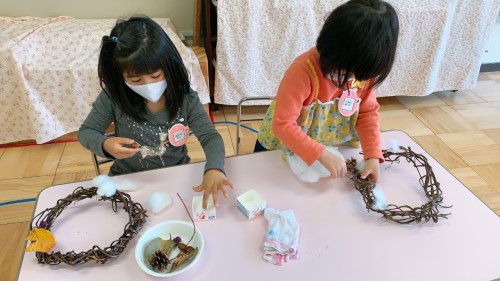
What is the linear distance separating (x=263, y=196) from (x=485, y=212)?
501mm

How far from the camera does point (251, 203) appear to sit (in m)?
0.84

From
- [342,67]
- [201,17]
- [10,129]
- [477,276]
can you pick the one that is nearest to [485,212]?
[477,276]

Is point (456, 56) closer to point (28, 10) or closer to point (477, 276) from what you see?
point (477, 276)

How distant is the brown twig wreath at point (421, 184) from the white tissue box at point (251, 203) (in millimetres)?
241

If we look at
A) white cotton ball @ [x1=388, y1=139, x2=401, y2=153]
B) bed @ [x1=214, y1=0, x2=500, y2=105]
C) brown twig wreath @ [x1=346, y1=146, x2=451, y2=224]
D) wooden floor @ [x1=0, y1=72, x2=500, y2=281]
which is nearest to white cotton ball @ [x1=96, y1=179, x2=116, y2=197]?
brown twig wreath @ [x1=346, y1=146, x2=451, y2=224]

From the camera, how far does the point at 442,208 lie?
34.3 inches

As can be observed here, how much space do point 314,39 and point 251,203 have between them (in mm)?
1615

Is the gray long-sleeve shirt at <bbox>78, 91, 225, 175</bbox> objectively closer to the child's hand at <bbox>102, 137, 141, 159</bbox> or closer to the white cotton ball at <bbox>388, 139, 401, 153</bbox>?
the child's hand at <bbox>102, 137, 141, 159</bbox>

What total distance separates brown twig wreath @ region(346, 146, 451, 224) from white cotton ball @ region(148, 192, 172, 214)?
449 millimetres

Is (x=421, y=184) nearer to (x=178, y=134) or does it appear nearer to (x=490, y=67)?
(x=178, y=134)

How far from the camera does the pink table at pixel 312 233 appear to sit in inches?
28.2

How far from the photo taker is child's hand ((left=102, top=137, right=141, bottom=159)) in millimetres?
926

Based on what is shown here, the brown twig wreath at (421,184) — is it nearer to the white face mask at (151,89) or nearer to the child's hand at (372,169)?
the child's hand at (372,169)

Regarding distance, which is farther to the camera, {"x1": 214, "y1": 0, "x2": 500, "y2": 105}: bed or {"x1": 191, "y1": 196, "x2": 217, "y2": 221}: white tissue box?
{"x1": 214, "y1": 0, "x2": 500, "y2": 105}: bed
